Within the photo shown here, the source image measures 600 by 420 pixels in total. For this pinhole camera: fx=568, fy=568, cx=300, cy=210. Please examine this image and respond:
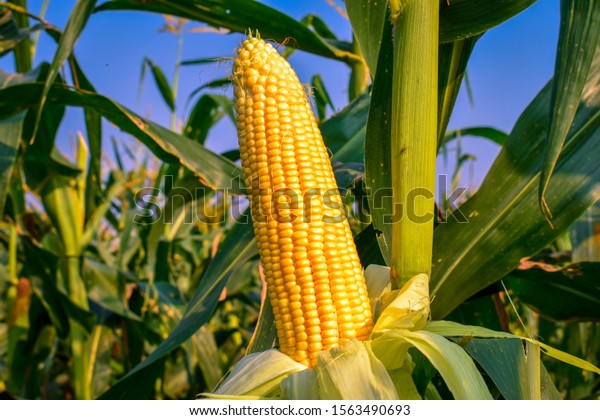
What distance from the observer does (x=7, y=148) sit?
5.66 feet

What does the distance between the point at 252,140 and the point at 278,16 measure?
84 centimetres

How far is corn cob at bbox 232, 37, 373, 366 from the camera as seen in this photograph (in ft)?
3.21

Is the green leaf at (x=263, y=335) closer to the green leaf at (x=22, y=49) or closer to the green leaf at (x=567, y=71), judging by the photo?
the green leaf at (x=567, y=71)

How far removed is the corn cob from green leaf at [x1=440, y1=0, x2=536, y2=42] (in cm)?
31

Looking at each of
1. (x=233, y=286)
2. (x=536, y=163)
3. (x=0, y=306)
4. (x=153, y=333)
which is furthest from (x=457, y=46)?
(x=0, y=306)

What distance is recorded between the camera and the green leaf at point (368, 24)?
1.27 meters

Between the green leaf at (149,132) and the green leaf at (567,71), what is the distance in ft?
3.44

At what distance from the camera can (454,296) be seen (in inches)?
49.0

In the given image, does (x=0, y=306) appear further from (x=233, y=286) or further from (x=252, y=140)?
(x=252, y=140)

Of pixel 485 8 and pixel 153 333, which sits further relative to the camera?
pixel 153 333

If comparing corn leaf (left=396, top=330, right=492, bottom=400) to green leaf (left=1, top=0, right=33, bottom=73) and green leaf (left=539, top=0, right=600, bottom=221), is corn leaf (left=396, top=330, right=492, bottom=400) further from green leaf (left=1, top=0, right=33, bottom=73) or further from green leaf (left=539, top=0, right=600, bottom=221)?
green leaf (left=1, top=0, right=33, bottom=73)

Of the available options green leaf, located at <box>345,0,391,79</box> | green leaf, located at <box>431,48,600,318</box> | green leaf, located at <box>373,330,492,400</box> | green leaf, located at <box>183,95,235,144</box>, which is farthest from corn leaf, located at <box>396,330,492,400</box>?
green leaf, located at <box>183,95,235,144</box>

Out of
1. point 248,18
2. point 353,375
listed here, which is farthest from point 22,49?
point 353,375

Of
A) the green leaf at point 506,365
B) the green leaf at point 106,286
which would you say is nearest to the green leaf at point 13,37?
the green leaf at point 106,286
